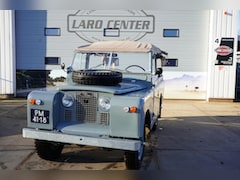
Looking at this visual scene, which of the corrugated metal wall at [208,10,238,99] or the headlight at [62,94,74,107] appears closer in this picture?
the headlight at [62,94,74,107]

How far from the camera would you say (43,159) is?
4.39m

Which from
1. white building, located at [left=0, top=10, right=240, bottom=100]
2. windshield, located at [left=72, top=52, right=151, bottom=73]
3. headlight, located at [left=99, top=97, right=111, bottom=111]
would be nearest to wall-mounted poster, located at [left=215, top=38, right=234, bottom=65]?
white building, located at [left=0, top=10, right=240, bottom=100]

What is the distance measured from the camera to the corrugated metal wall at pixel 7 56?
1218 cm

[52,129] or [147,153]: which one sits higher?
[52,129]

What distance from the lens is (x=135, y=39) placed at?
492 inches

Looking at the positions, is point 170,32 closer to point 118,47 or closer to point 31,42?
point 31,42

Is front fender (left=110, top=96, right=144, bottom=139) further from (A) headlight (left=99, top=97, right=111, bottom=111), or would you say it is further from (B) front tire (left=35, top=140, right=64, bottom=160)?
(B) front tire (left=35, top=140, right=64, bottom=160)

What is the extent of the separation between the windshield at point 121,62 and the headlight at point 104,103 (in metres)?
1.36

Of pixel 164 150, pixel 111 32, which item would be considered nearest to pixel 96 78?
pixel 164 150

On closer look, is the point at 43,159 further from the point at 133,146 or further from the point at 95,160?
the point at 133,146

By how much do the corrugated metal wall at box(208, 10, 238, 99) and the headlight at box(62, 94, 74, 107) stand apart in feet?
31.1

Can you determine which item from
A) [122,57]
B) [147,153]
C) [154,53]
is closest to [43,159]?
[147,153]

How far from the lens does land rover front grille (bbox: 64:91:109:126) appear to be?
3875mm

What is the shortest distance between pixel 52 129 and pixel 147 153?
1781 millimetres
